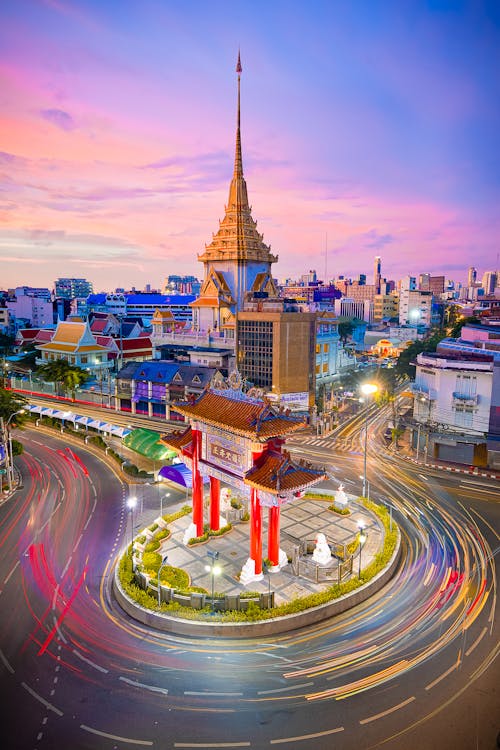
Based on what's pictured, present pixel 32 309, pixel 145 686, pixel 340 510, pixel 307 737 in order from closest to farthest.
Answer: pixel 307 737
pixel 145 686
pixel 340 510
pixel 32 309

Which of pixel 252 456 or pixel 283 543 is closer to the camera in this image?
pixel 252 456

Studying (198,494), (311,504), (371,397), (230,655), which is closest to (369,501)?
(311,504)

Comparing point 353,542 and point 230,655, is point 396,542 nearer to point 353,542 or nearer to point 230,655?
point 353,542

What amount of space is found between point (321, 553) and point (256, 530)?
5.39 meters

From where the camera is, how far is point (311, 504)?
42969 millimetres

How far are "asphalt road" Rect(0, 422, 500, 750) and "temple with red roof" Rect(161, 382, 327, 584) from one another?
607cm

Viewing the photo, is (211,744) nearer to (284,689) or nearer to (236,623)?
(284,689)

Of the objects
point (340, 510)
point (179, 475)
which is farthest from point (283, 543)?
point (179, 475)

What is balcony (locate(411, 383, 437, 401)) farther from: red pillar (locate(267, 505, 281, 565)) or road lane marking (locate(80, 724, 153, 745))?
road lane marking (locate(80, 724, 153, 745))

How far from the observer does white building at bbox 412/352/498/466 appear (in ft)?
182

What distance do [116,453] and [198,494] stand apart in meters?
24.3

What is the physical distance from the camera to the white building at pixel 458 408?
182 ft

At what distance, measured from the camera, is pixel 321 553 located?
104 ft

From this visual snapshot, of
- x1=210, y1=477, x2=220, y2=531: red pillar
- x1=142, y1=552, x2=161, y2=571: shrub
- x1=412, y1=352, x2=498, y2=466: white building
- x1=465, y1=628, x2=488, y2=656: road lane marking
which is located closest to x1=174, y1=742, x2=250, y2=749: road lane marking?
x1=142, y1=552, x2=161, y2=571: shrub
